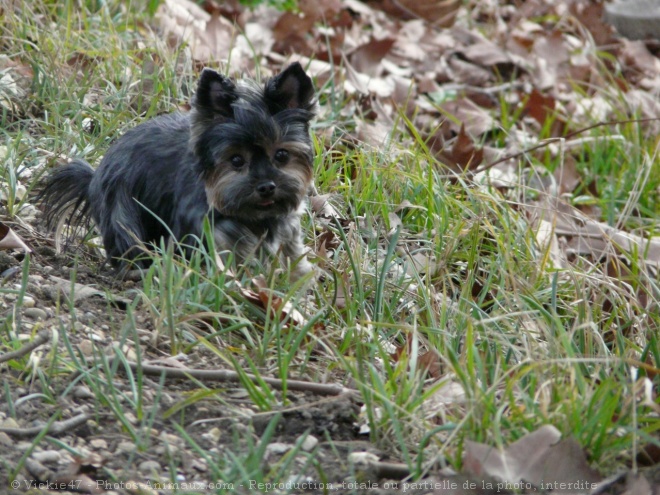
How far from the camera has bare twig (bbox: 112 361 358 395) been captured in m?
3.24

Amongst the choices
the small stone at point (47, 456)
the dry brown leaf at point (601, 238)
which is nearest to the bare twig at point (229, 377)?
the small stone at point (47, 456)

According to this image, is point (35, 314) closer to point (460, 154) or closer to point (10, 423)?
point (10, 423)

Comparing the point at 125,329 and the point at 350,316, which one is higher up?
the point at 125,329

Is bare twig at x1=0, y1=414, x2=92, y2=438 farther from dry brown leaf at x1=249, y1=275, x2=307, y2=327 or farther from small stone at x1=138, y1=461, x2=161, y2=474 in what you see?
dry brown leaf at x1=249, y1=275, x2=307, y2=327

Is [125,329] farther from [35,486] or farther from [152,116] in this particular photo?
[152,116]

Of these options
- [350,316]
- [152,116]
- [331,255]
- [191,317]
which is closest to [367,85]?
[152,116]

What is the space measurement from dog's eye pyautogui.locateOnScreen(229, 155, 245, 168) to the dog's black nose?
0.14 meters

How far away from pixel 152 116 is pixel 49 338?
2.27 meters

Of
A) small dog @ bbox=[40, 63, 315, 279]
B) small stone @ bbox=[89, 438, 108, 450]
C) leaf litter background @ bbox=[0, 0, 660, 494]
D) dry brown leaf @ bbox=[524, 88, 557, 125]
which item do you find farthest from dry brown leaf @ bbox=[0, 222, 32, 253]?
dry brown leaf @ bbox=[524, 88, 557, 125]

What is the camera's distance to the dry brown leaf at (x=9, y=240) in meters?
4.21

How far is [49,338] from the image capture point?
3.34 metres

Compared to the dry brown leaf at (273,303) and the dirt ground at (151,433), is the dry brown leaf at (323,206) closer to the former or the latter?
the dry brown leaf at (273,303)

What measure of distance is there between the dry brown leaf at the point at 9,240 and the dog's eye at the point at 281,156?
1.17 metres

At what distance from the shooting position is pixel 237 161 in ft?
14.8
